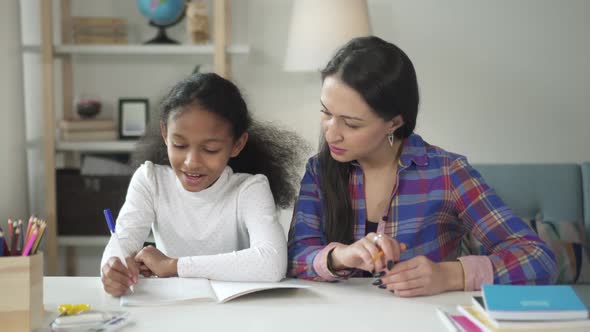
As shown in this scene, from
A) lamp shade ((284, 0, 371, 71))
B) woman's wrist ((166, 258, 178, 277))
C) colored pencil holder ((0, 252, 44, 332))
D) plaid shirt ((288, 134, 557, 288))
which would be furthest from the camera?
lamp shade ((284, 0, 371, 71))

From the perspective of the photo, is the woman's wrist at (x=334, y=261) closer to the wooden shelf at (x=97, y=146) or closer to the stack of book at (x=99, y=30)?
the wooden shelf at (x=97, y=146)

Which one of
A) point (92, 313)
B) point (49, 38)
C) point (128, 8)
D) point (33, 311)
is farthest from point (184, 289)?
point (128, 8)

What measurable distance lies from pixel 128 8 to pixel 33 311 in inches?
100

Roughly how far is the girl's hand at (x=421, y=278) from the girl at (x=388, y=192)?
19 mm

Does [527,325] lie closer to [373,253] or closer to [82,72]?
[373,253]

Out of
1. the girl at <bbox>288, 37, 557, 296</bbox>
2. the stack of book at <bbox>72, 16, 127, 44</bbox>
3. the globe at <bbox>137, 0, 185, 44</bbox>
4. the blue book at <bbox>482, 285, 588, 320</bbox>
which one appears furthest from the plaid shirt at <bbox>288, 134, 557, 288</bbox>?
the stack of book at <bbox>72, 16, 127, 44</bbox>

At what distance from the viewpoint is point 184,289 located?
4.09 feet

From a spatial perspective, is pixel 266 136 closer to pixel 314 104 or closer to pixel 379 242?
pixel 379 242

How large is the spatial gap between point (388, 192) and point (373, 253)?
0.36 metres

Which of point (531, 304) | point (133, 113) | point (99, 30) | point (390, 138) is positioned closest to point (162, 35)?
point (99, 30)

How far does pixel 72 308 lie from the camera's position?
3.66 ft

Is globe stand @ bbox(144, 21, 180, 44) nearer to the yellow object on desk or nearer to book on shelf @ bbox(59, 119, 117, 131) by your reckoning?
book on shelf @ bbox(59, 119, 117, 131)

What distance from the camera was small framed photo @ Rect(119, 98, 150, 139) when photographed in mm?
3256

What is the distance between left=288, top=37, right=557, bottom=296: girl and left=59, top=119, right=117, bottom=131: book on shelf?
1787 millimetres
